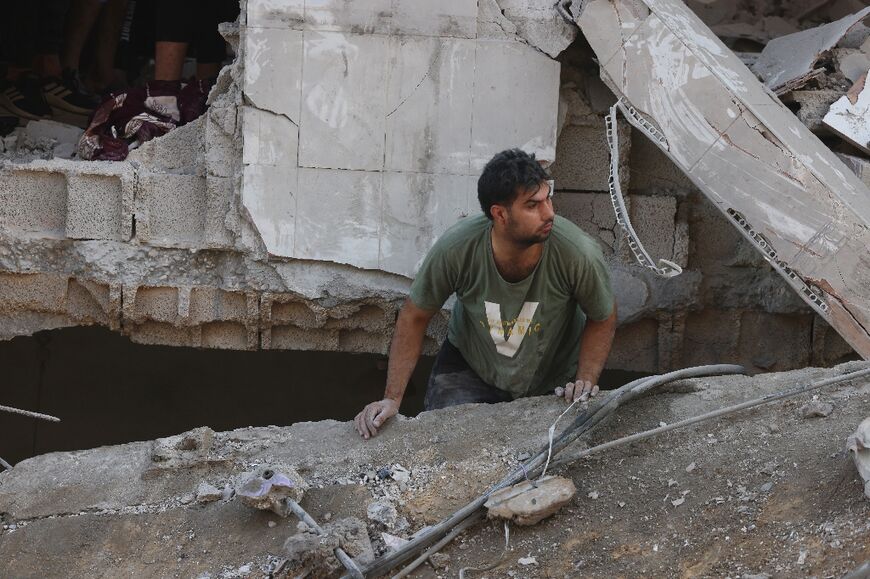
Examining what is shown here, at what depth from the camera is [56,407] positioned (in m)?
7.91

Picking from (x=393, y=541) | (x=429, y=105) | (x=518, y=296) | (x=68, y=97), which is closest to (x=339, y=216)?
(x=429, y=105)

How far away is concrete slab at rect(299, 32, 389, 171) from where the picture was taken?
5422mm

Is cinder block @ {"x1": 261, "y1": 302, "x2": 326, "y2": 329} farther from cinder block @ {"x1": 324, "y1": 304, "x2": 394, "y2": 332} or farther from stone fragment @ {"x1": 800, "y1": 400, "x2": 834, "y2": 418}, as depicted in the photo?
stone fragment @ {"x1": 800, "y1": 400, "x2": 834, "y2": 418}

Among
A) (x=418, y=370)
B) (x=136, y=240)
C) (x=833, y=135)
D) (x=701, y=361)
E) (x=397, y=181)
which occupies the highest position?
(x=833, y=135)

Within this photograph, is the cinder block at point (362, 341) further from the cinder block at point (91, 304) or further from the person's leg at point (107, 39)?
the person's leg at point (107, 39)

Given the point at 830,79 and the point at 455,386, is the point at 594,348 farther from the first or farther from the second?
the point at 830,79

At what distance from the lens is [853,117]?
18.1 feet

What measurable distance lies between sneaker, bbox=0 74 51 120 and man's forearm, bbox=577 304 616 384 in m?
3.97

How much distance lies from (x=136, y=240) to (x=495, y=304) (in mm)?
2009

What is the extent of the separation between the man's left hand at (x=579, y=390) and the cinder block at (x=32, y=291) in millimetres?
2776

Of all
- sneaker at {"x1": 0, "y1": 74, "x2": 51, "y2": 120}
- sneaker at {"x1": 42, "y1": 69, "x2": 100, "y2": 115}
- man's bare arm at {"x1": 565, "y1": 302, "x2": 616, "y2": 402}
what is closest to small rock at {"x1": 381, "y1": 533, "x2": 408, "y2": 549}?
man's bare arm at {"x1": 565, "y1": 302, "x2": 616, "y2": 402}

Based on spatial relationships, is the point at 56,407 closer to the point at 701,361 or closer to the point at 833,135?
the point at 701,361

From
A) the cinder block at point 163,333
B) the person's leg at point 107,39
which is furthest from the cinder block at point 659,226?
the person's leg at point 107,39

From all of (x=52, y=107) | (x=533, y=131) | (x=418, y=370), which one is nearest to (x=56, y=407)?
(x=52, y=107)
